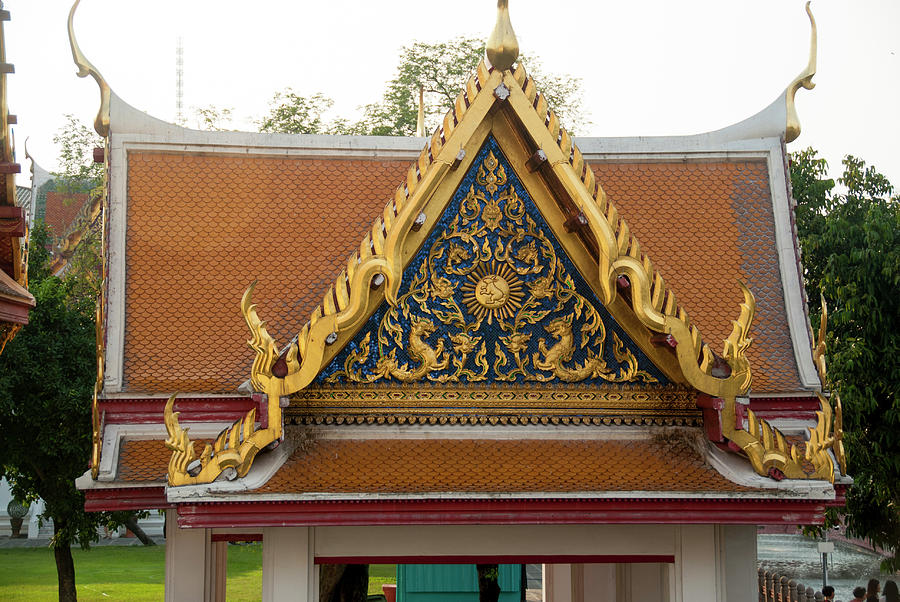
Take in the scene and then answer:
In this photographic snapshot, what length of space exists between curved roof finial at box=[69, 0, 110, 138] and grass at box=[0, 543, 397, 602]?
15896 mm

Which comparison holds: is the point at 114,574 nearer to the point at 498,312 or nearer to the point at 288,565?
the point at 288,565

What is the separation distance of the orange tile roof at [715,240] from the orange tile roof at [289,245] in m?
0.01

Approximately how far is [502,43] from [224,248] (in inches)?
155

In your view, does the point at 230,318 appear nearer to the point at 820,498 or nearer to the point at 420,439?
the point at 420,439

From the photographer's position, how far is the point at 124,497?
877 centimetres

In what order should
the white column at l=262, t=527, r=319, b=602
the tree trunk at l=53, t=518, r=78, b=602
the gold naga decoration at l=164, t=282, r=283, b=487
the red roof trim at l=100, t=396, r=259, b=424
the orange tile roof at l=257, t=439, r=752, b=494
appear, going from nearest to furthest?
1. the gold naga decoration at l=164, t=282, r=283, b=487
2. the orange tile roof at l=257, t=439, r=752, b=494
3. the white column at l=262, t=527, r=319, b=602
4. the red roof trim at l=100, t=396, r=259, b=424
5. the tree trunk at l=53, t=518, r=78, b=602

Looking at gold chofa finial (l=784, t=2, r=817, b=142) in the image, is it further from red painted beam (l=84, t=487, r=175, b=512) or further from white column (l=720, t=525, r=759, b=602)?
red painted beam (l=84, t=487, r=175, b=512)

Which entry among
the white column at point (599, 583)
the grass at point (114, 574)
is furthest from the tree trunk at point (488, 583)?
the grass at point (114, 574)

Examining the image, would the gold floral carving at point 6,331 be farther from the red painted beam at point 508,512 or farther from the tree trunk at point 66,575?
the tree trunk at point 66,575

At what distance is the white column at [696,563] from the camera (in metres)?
8.14

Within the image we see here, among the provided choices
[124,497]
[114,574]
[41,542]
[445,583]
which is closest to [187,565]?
[124,497]

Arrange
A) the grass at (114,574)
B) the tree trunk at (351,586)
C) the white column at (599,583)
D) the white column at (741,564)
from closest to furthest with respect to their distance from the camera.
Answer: the white column at (741,564), the white column at (599,583), the tree trunk at (351,586), the grass at (114,574)

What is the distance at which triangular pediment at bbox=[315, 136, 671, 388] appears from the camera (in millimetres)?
8070

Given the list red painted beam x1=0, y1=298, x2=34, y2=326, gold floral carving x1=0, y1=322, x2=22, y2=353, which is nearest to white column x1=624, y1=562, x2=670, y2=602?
red painted beam x1=0, y1=298, x2=34, y2=326
